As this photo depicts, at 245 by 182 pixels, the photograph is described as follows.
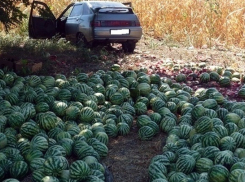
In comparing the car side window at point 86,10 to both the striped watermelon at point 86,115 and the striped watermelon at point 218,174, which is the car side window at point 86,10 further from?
the striped watermelon at point 218,174

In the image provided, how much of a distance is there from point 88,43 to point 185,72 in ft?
12.6

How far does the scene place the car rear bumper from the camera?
1181cm

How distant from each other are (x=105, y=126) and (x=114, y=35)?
6367 mm

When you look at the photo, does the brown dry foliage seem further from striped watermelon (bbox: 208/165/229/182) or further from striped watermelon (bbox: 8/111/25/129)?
striped watermelon (bbox: 208/165/229/182)

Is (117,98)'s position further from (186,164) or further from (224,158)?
(224,158)

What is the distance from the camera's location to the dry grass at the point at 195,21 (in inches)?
534

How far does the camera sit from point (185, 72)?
9.44 meters

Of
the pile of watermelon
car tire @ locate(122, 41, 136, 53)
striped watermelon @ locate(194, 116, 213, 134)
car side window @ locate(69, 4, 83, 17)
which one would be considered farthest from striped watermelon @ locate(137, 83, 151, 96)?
car side window @ locate(69, 4, 83, 17)

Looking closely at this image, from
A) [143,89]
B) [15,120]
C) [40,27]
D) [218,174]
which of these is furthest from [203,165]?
[40,27]

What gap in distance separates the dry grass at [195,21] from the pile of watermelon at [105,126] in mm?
6114

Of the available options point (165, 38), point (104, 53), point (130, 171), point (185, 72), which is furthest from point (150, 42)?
point (130, 171)

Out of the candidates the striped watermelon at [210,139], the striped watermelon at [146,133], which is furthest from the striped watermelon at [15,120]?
the striped watermelon at [210,139]

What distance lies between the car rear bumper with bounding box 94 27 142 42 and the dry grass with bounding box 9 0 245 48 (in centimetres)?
220

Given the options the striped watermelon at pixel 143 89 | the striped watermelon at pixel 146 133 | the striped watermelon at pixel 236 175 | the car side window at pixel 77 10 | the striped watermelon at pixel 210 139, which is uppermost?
the car side window at pixel 77 10
